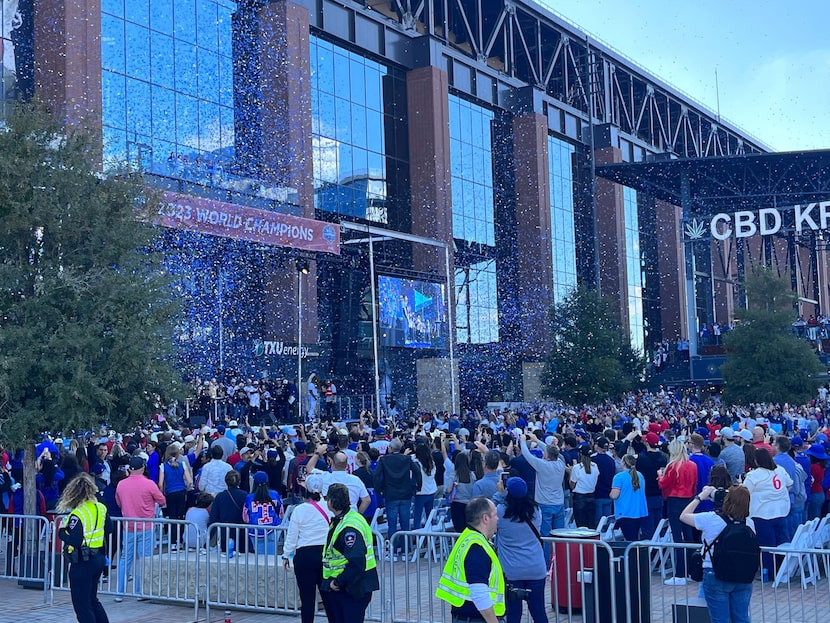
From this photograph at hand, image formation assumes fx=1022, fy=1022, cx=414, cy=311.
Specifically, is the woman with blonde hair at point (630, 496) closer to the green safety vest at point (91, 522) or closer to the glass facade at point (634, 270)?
the green safety vest at point (91, 522)

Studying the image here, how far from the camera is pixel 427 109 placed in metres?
46.3

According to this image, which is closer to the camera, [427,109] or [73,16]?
[73,16]

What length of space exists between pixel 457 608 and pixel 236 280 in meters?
31.0

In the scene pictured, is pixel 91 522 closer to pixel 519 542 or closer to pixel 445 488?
pixel 519 542

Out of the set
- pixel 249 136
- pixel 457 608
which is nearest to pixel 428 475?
pixel 457 608

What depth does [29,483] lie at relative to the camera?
13.8m

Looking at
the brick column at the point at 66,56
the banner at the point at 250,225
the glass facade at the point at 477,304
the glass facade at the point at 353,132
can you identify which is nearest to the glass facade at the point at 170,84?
the brick column at the point at 66,56

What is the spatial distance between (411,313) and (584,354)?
25.3 ft

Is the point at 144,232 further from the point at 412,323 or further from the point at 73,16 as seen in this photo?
the point at 412,323

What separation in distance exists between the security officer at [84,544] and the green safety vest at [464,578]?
381 centimetres

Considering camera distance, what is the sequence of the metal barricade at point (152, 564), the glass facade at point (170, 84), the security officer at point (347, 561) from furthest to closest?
the glass facade at point (170, 84), the metal barricade at point (152, 564), the security officer at point (347, 561)

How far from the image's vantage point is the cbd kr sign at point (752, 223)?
153 feet

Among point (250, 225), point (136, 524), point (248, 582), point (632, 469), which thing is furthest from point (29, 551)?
point (250, 225)

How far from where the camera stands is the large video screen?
3956 centimetres
